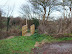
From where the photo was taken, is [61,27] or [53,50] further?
[61,27]

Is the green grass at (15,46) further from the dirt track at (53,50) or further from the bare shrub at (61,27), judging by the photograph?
the bare shrub at (61,27)

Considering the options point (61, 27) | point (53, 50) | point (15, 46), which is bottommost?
point (53, 50)

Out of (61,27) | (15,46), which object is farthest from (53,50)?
(61,27)

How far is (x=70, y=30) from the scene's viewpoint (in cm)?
1087

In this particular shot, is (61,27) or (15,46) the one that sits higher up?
→ (61,27)

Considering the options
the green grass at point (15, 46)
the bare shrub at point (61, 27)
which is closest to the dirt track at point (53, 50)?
the green grass at point (15, 46)

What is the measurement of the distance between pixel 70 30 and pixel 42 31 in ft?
11.2

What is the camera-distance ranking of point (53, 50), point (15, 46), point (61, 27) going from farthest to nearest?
point (61, 27) < point (15, 46) < point (53, 50)

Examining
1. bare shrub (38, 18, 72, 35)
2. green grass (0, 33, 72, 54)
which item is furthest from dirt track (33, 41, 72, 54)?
bare shrub (38, 18, 72, 35)

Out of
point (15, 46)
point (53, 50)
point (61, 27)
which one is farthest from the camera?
point (61, 27)

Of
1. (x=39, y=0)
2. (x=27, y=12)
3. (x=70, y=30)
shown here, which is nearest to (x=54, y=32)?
(x=70, y=30)

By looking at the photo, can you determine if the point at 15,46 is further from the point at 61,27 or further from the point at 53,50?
the point at 61,27

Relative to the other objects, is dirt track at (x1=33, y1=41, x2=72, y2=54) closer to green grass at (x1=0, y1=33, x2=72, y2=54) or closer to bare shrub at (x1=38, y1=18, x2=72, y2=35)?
green grass at (x1=0, y1=33, x2=72, y2=54)

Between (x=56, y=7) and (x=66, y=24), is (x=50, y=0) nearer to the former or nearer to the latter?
(x=56, y=7)
